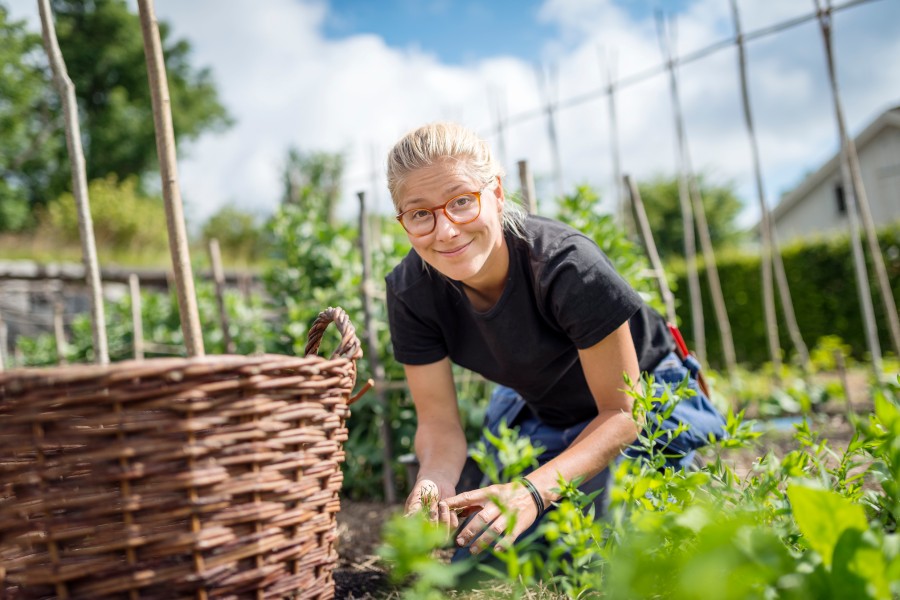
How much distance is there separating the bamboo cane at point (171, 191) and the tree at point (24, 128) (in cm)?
1705

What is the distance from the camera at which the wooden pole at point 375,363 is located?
3111mm

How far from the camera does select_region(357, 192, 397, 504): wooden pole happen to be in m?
3.11

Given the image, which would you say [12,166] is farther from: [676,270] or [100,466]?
[100,466]

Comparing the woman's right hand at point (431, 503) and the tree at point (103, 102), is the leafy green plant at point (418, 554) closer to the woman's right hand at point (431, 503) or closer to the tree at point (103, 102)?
the woman's right hand at point (431, 503)

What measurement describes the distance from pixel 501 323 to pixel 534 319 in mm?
91

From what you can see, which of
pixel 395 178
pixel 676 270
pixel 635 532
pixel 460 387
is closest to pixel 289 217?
pixel 460 387

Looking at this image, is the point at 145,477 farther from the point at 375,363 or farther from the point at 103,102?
the point at 103,102

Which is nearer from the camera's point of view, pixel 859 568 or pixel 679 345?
pixel 859 568

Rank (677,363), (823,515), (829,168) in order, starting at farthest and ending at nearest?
(829,168), (677,363), (823,515)

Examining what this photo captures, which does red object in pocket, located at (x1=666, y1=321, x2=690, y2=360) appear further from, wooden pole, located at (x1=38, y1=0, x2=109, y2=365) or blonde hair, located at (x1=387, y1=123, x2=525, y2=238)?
wooden pole, located at (x1=38, y1=0, x2=109, y2=365)

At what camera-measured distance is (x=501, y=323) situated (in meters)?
1.78

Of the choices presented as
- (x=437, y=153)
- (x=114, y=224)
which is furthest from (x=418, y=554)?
(x=114, y=224)

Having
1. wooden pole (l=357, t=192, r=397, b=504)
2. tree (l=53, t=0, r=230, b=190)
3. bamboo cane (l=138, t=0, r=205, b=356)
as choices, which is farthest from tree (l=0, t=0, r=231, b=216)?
bamboo cane (l=138, t=0, r=205, b=356)

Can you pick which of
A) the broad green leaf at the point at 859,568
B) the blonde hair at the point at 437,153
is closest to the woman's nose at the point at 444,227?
the blonde hair at the point at 437,153
